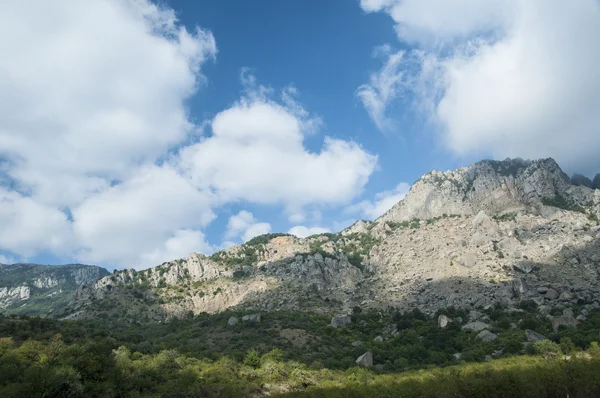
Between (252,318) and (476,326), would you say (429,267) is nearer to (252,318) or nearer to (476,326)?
(476,326)

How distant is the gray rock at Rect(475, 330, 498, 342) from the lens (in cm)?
7615

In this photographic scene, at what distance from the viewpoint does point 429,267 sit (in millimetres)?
125375

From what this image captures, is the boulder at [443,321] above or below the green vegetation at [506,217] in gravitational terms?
below

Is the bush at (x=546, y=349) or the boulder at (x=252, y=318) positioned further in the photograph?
the boulder at (x=252, y=318)

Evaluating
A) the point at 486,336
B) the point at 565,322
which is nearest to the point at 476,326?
the point at 486,336

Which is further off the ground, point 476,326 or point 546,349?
point 476,326

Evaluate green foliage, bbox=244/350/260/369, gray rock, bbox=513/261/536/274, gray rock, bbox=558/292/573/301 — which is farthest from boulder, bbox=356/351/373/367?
gray rock, bbox=513/261/536/274

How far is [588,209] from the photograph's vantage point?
139 meters

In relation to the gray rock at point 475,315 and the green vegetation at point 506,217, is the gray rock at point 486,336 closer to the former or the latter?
the gray rock at point 475,315

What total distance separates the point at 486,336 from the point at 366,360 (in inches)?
1077

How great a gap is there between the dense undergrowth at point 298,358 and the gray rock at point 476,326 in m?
2.43

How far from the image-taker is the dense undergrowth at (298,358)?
3170cm

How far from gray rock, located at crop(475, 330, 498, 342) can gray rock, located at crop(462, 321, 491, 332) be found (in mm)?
4254

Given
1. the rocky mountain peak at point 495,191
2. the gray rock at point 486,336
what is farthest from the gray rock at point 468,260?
the rocky mountain peak at point 495,191
